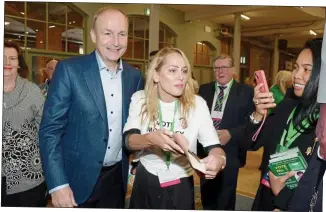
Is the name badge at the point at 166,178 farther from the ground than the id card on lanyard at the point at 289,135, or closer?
closer

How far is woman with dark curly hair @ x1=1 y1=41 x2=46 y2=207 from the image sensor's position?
143cm

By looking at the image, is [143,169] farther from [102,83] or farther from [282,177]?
[282,177]

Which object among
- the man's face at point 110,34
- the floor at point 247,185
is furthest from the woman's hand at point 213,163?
the man's face at point 110,34

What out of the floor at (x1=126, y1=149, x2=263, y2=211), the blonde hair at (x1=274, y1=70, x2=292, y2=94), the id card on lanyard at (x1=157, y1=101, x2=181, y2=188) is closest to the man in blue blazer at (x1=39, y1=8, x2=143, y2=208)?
the id card on lanyard at (x1=157, y1=101, x2=181, y2=188)

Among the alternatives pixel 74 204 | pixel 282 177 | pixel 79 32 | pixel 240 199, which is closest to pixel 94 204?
pixel 74 204

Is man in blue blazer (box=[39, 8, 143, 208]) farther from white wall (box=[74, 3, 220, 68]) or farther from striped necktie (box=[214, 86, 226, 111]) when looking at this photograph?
striped necktie (box=[214, 86, 226, 111])

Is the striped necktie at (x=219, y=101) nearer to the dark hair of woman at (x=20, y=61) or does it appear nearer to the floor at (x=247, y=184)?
the floor at (x=247, y=184)

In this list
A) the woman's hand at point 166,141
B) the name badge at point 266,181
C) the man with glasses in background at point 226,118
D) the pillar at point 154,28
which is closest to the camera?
the woman's hand at point 166,141

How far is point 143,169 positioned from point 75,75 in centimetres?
51

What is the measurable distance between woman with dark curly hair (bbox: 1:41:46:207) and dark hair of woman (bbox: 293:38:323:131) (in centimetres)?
120

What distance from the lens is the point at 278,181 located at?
1.32 m

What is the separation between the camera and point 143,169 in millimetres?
1341

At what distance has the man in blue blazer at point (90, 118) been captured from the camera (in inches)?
47.3

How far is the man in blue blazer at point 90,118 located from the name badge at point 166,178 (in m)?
0.19
